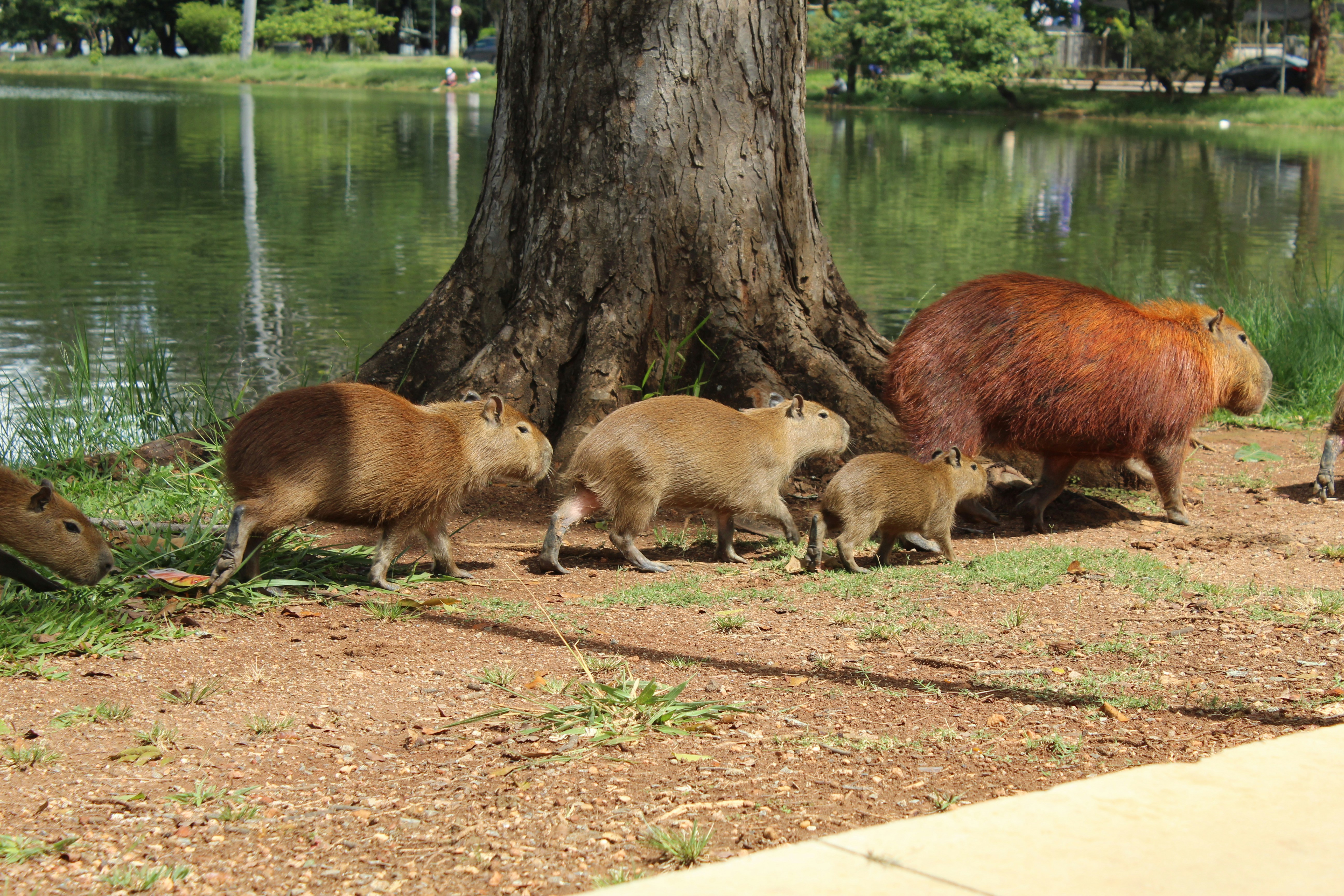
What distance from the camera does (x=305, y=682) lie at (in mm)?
3719

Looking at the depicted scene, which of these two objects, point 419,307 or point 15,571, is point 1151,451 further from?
point 15,571

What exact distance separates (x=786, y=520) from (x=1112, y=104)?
44.1 m

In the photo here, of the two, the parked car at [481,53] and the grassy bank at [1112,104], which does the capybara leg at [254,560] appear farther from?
the parked car at [481,53]

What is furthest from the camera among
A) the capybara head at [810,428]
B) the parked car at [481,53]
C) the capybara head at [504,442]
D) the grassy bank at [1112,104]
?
the parked car at [481,53]

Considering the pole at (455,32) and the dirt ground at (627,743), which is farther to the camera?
the pole at (455,32)

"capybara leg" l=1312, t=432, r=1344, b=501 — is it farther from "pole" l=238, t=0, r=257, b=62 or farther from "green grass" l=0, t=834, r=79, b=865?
"pole" l=238, t=0, r=257, b=62

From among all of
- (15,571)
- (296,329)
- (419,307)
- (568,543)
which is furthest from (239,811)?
(296,329)

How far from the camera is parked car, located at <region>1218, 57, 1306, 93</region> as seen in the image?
48156 millimetres

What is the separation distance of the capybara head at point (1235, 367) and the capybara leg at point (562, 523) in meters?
3.27

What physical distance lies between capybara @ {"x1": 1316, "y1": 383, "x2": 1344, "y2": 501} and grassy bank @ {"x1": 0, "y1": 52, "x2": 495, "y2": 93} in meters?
54.4

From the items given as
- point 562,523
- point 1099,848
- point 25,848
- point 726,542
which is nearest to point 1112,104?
point 726,542

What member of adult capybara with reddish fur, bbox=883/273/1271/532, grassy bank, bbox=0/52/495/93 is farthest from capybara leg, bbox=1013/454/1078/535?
grassy bank, bbox=0/52/495/93

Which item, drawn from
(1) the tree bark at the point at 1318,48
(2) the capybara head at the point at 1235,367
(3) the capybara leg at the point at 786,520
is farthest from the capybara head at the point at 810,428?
(1) the tree bark at the point at 1318,48

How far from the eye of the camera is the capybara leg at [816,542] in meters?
5.15
